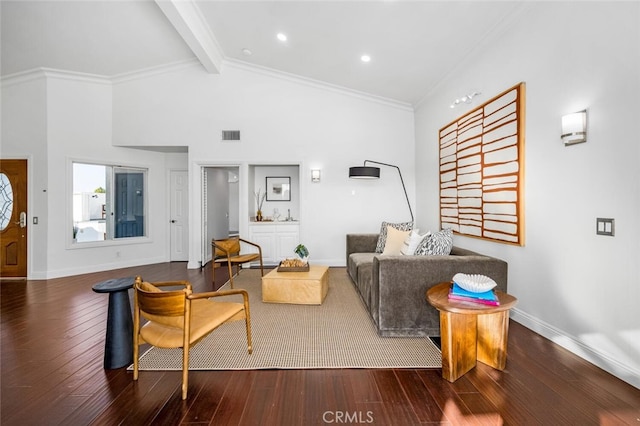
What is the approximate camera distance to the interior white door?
625 centimetres

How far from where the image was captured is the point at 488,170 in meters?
3.24

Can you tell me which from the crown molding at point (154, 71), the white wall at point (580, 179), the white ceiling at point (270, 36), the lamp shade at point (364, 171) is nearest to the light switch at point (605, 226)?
the white wall at point (580, 179)

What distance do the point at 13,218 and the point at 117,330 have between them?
4.64m

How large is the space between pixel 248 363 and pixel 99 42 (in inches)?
204

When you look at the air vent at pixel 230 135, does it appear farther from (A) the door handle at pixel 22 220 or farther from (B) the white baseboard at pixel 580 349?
(B) the white baseboard at pixel 580 349

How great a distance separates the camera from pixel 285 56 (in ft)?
15.5

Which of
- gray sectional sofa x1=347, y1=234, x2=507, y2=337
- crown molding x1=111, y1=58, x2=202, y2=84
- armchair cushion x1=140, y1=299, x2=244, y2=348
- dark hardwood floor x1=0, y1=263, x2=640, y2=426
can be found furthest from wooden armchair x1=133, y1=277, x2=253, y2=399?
crown molding x1=111, y1=58, x2=202, y2=84

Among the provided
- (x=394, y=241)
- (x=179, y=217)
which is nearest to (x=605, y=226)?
(x=394, y=241)

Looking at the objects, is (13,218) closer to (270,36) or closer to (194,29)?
(194,29)

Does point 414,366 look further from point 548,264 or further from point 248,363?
point 548,264

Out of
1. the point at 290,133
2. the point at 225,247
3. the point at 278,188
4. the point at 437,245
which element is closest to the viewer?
the point at 437,245

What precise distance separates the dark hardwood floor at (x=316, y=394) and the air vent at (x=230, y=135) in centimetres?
398

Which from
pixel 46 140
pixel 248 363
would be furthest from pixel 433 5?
pixel 46 140

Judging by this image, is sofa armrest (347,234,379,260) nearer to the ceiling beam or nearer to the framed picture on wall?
the framed picture on wall
